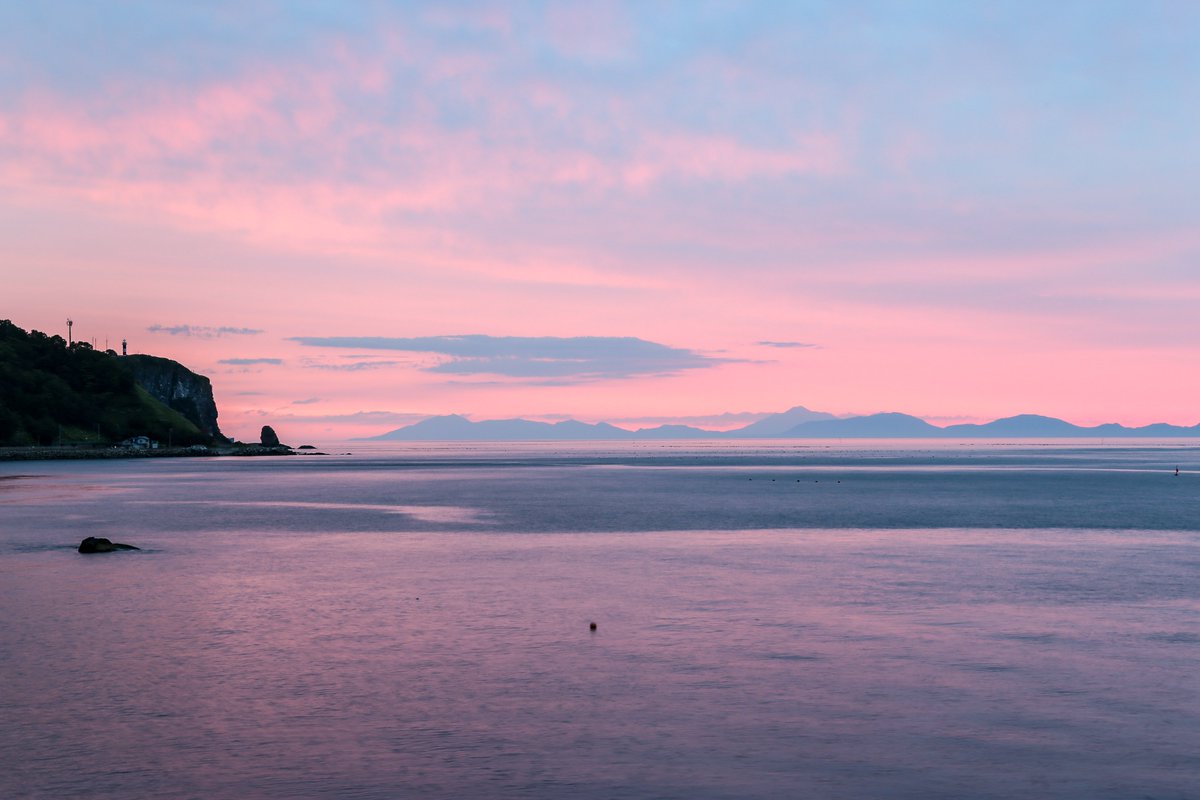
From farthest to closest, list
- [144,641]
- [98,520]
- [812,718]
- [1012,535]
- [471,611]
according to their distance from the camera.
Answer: [98,520]
[1012,535]
[471,611]
[144,641]
[812,718]

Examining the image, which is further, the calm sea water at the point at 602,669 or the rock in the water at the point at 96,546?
the rock in the water at the point at 96,546

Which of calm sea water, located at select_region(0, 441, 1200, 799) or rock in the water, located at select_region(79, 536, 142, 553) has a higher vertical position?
rock in the water, located at select_region(79, 536, 142, 553)

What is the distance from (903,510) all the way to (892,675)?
183 feet

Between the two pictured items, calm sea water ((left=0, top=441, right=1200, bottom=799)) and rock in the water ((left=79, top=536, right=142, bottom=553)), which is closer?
calm sea water ((left=0, top=441, right=1200, bottom=799))

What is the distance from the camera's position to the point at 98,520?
63844 millimetres

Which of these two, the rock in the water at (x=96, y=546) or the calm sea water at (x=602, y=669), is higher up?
the rock in the water at (x=96, y=546)

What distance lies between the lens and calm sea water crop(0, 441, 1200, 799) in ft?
50.4

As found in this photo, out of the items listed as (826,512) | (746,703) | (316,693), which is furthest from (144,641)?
(826,512)

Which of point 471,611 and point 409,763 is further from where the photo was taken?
point 471,611

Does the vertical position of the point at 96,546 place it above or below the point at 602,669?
above

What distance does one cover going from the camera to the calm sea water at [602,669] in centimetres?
1536

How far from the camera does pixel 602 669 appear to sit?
22.3m

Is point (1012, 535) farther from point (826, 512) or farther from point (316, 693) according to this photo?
point (316, 693)

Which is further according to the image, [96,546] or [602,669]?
Result: [96,546]
